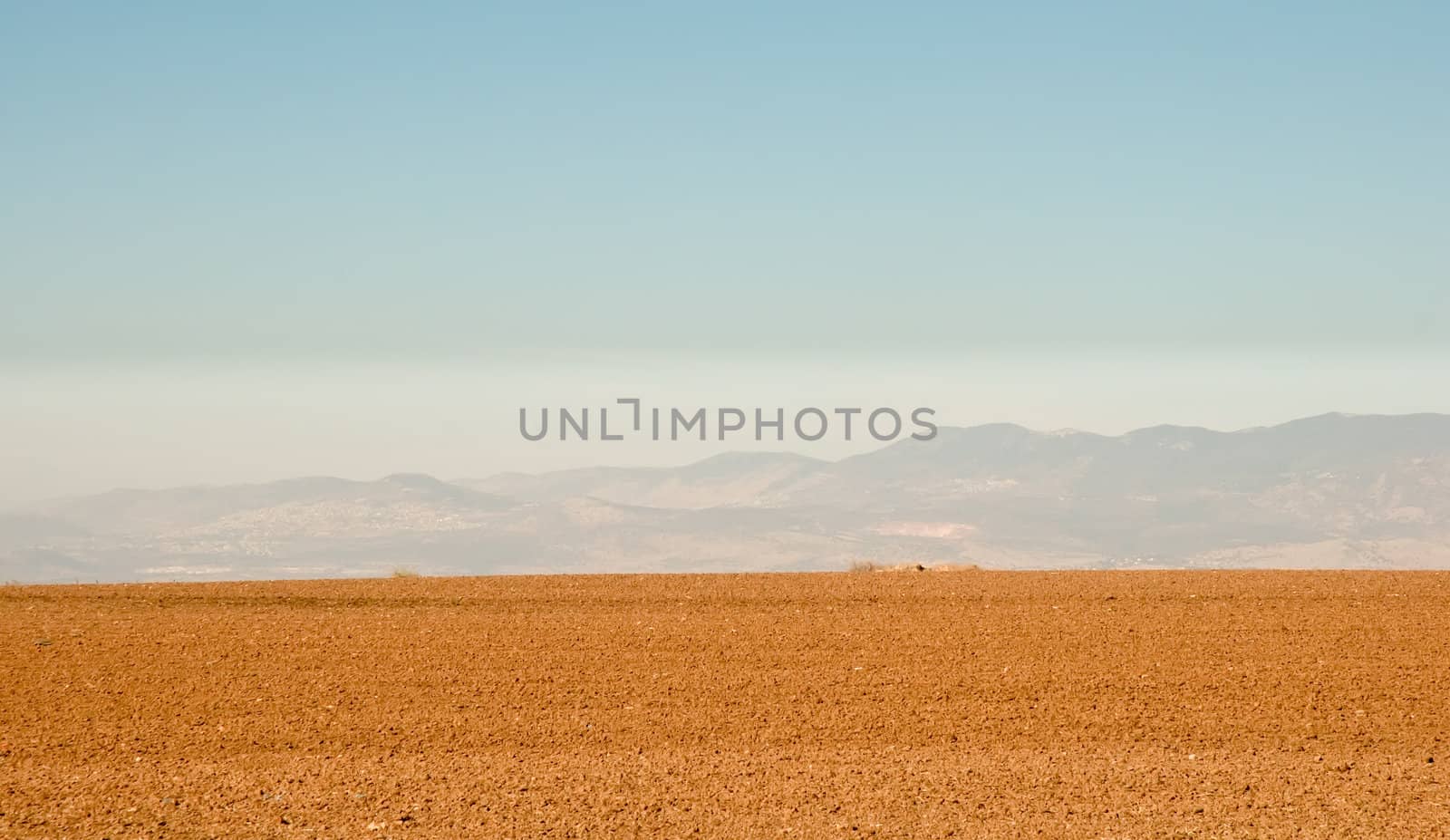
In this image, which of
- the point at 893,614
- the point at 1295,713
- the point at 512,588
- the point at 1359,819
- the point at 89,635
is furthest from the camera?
the point at 512,588

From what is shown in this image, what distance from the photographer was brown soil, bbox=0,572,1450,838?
346 inches

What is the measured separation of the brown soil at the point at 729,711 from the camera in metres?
8.79

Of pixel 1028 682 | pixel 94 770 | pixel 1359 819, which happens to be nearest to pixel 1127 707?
pixel 1028 682

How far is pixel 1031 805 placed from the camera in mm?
8867

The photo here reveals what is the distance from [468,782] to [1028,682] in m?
5.82

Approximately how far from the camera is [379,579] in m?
19.0

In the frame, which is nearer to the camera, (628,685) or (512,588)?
(628,685)

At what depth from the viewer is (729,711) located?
11492 mm

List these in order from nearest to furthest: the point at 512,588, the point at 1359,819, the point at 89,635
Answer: the point at 1359,819 → the point at 89,635 → the point at 512,588

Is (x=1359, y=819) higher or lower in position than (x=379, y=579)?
lower

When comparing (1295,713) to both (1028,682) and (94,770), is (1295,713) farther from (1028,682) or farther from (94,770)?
(94,770)

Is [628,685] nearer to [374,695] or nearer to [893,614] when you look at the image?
[374,695]

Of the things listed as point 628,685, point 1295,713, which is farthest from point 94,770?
point 1295,713

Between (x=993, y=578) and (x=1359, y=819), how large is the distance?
10.1 meters
